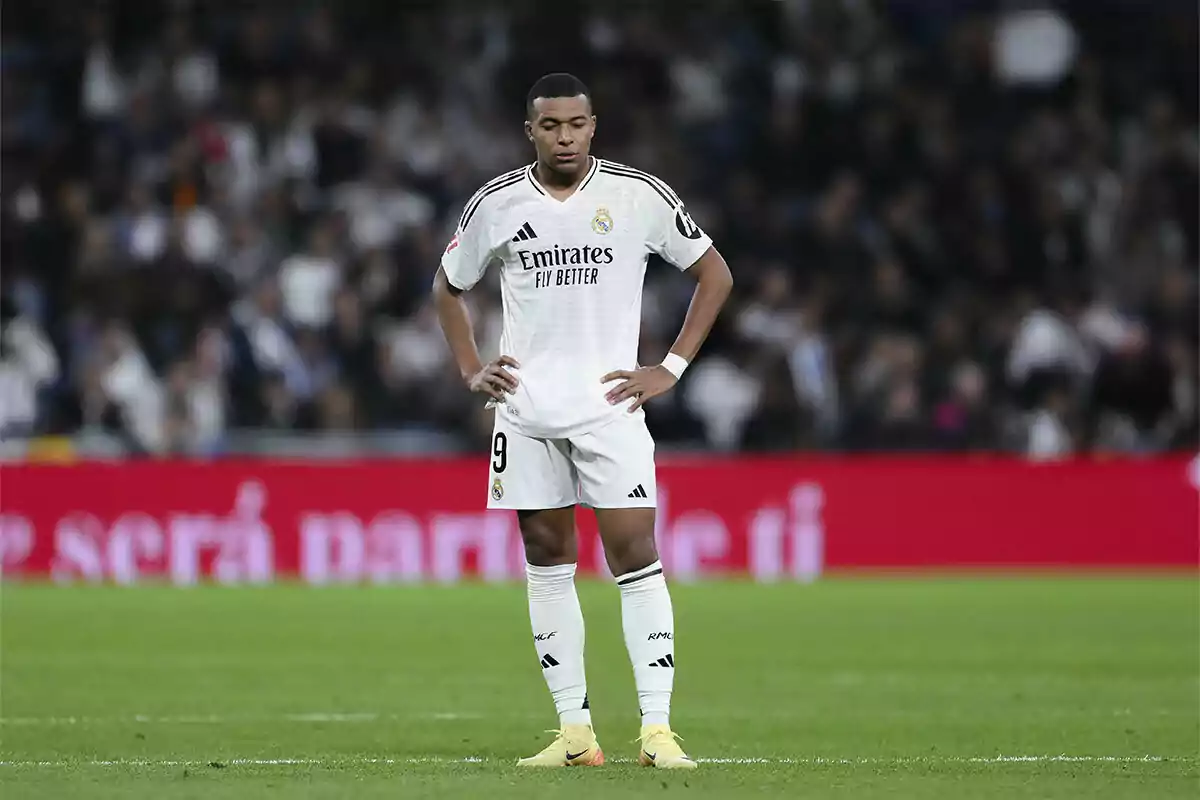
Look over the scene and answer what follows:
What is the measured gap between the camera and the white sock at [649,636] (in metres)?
7.63

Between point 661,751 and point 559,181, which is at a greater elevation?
point 559,181

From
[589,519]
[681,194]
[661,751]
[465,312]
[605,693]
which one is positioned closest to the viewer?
[661,751]

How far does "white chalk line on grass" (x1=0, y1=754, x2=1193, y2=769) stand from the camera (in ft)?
25.1

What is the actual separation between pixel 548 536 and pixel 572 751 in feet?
2.58

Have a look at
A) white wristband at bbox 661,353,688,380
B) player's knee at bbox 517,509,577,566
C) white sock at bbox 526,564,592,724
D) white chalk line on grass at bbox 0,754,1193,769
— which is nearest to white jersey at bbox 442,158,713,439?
white wristband at bbox 661,353,688,380

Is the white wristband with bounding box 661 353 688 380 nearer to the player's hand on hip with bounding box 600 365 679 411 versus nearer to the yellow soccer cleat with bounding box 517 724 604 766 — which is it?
the player's hand on hip with bounding box 600 365 679 411

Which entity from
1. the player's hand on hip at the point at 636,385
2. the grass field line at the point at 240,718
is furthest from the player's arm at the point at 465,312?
the grass field line at the point at 240,718

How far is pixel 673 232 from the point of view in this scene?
786 centimetres

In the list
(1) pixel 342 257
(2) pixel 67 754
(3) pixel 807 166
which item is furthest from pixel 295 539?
(2) pixel 67 754

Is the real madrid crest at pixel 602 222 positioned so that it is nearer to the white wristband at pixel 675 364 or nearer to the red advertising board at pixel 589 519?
the white wristband at pixel 675 364

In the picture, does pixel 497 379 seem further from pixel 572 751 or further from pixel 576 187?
pixel 572 751

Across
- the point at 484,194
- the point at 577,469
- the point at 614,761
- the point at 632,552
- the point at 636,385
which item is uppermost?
the point at 484,194

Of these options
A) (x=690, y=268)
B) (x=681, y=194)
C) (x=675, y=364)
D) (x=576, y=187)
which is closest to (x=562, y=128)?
(x=576, y=187)

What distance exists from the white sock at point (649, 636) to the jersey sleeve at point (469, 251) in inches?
50.2
